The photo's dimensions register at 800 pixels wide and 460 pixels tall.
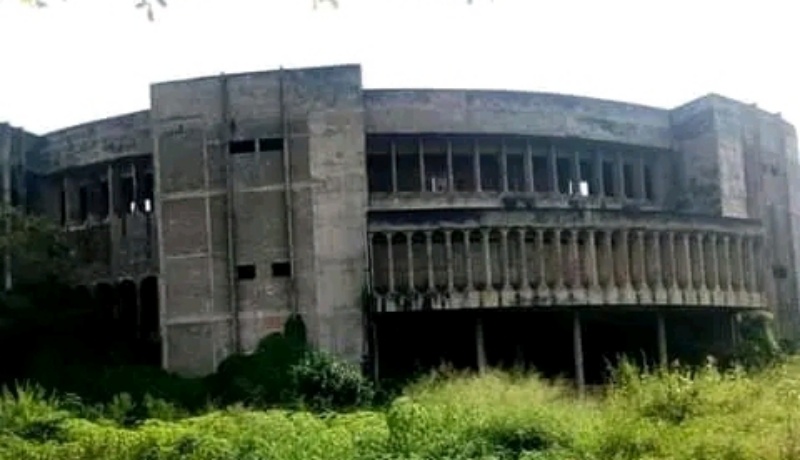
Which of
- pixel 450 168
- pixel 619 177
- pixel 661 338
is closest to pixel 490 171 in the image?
pixel 450 168

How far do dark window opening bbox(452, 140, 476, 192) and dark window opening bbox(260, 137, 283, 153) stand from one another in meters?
5.58

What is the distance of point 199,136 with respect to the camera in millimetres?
33594

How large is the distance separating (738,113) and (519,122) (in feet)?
26.9

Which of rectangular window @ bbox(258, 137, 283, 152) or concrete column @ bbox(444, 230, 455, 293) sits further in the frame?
rectangular window @ bbox(258, 137, 283, 152)

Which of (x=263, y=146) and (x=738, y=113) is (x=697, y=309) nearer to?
(x=738, y=113)

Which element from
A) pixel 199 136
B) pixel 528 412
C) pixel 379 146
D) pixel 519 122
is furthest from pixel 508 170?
pixel 528 412

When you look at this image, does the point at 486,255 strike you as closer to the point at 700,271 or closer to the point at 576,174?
the point at 576,174

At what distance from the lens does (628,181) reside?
3944cm

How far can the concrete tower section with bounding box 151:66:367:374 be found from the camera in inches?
1272

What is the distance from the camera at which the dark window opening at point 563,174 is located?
38.1 meters

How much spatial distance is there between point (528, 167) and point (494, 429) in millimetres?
16178

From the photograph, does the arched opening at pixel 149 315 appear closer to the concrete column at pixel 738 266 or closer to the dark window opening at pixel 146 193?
the dark window opening at pixel 146 193

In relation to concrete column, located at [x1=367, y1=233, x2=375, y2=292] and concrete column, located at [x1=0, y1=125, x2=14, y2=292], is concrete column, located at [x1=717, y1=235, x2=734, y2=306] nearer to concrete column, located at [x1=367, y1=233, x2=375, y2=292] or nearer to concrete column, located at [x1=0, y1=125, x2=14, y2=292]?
concrete column, located at [x1=367, y1=233, x2=375, y2=292]

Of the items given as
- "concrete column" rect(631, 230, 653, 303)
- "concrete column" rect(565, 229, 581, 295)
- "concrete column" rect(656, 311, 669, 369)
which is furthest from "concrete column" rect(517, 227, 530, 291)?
"concrete column" rect(656, 311, 669, 369)
